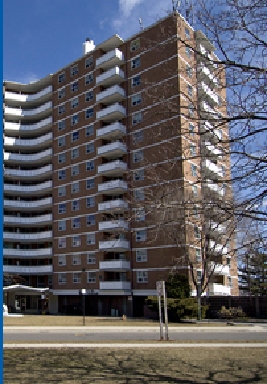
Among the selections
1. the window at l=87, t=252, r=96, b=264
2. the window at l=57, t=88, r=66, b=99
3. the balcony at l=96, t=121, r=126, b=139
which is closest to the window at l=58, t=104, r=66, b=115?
the window at l=57, t=88, r=66, b=99

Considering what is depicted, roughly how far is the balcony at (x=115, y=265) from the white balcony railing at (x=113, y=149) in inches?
485

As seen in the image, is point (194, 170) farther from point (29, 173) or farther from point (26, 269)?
point (29, 173)

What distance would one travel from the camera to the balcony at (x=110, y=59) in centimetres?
5238

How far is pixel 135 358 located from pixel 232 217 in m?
7.56

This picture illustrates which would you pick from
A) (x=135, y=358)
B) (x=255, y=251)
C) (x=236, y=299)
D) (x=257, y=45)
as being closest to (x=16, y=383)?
(x=135, y=358)

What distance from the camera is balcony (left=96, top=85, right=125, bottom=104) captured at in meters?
52.0

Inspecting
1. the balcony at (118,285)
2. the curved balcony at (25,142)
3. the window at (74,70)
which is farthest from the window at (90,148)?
the balcony at (118,285)

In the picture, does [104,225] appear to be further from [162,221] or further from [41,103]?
[162,221]

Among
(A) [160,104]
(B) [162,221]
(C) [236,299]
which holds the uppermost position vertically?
(A) [160,104]

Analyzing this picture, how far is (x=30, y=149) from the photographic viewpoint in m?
66.9

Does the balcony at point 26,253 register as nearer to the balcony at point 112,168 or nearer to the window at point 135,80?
the balcony at point 112,168

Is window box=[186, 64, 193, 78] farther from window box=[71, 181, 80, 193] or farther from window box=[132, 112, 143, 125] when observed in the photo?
window box=[71, 181, 80, 193]

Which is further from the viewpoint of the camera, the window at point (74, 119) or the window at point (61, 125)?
the window at point (61, 125)

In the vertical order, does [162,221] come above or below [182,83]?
below
